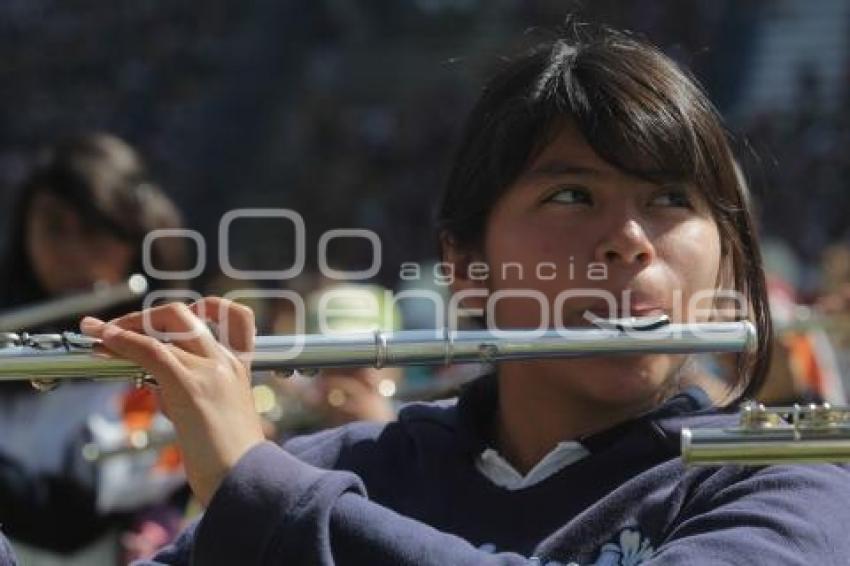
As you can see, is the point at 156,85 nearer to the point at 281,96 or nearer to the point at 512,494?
the point at 281,96

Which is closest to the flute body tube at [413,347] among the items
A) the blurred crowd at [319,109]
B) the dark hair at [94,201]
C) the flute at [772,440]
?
the flute at [772,440]

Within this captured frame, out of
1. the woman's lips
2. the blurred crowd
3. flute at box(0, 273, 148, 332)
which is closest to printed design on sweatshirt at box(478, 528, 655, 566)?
the woman's lips

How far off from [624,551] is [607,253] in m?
0.30

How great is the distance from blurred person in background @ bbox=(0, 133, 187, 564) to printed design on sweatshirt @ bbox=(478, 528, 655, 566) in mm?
2030

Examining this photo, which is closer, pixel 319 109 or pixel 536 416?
pixel 536 416

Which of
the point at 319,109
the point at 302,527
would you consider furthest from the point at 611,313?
the point at 319,109

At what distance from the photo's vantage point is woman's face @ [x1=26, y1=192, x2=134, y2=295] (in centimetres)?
410

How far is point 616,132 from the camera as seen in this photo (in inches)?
74.4

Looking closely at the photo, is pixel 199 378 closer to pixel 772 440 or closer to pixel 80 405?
pixel 772 440

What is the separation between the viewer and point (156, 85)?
15.4m

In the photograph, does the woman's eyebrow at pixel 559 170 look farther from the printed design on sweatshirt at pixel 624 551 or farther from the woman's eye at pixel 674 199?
the printed design on sweatshirt at pixel 624 551

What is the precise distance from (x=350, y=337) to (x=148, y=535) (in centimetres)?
204

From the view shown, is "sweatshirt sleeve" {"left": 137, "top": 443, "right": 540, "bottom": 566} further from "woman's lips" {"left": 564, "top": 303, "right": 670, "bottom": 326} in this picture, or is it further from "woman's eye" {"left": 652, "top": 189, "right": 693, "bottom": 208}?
"woman's eye" {"left": 652, "top": 189, "right": 693, "bottom": 208}

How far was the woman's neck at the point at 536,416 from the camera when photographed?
6.41 ft
